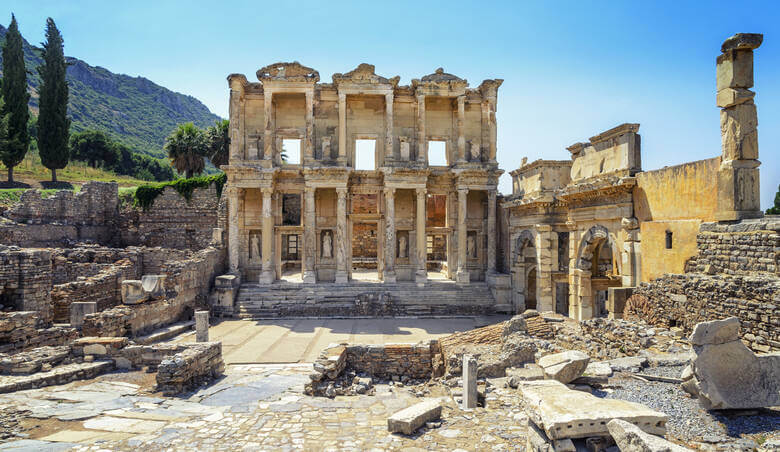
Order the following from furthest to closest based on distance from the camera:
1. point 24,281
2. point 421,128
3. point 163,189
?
point 163,189 < point 421,128 < point 24,281

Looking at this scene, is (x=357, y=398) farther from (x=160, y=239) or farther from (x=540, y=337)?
(x=160, y=239)

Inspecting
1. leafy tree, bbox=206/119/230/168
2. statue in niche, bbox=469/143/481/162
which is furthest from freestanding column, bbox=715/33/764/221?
leafy tree, bbox=206/119/230/168

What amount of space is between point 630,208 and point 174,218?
2588 cm

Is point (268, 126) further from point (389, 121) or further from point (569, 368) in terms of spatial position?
point (569, 368)

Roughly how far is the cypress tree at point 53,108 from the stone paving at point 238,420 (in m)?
29.4

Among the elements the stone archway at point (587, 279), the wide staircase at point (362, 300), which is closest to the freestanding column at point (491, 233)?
the wide staircase at point (362, 300)

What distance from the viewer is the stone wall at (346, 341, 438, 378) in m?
11.7

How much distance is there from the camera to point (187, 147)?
1308 inches

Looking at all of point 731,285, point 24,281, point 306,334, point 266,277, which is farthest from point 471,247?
point 24,281

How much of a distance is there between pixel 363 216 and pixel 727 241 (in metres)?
16.7

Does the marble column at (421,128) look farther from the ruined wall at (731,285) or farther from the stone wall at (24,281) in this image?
the stone wall at (24,281)

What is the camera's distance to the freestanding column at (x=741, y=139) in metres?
9.18

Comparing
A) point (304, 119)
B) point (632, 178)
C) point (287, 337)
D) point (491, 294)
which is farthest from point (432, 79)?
point (287, 337)

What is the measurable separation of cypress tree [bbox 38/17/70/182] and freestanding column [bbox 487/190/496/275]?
101ft
